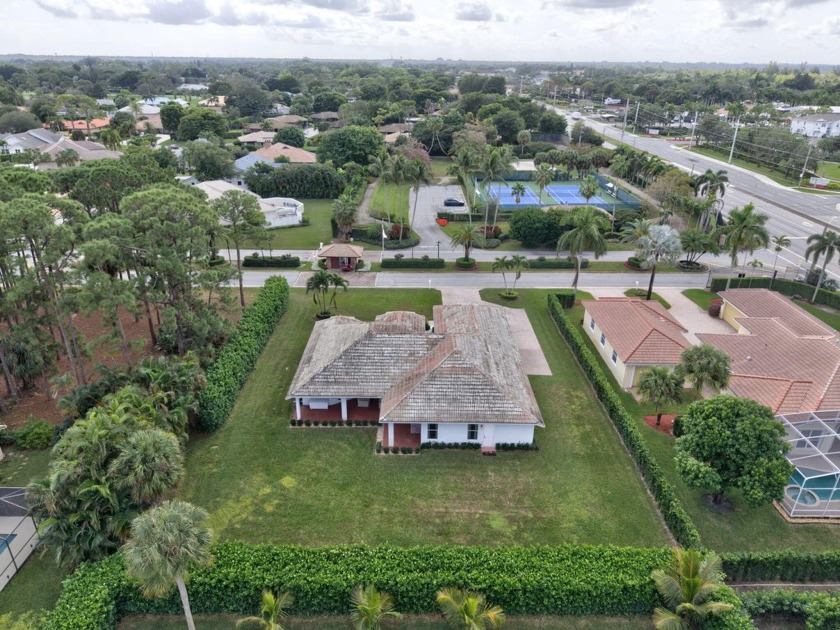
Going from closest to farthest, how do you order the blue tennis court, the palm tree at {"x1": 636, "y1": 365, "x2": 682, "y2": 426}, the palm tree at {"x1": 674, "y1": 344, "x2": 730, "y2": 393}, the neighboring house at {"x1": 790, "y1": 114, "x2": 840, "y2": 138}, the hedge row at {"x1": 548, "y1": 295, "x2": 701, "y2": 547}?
1. the hedge row at {"x1": 548, "y1": 295, "x2": 701, "y2": 547}
2. the palm tree at {"x1": 674, "y1": 344, "x2": 730, "y2": 393}
3. the palm tree at {"x1": 636, "y1": 365, "x2": 682, "y2": 426}
4. the blue tennis court
5. the neighboring house at {"x1": 790, "y1": 114, "x2": 840, "y2": 138}

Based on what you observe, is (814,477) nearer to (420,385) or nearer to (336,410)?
(420,385)

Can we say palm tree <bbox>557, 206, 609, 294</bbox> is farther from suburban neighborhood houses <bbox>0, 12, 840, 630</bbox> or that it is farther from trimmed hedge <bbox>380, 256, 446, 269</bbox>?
trimmed hedge <bbox>380, 256, 446, 269</bbox>

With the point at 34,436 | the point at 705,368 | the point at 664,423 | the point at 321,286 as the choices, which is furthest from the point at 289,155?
the point at 705,368

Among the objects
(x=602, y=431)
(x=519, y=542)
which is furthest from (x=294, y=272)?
(x=519, y=542)

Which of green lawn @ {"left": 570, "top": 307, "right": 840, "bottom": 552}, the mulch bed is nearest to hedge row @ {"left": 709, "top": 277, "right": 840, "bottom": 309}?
the mulch bed

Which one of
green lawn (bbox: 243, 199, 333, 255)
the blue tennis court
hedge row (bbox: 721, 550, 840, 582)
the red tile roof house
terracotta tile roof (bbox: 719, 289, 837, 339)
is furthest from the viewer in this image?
the blue tennis court
